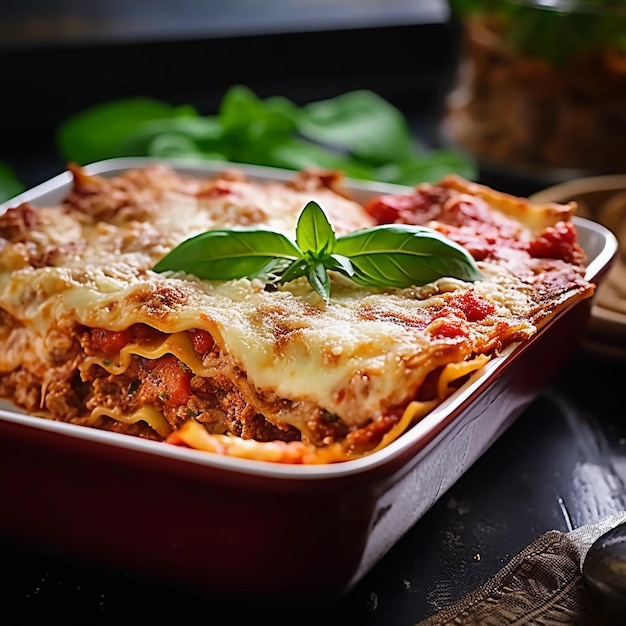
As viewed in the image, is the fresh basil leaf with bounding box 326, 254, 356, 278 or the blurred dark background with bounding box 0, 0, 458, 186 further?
the blurred dark background with bounding box 0, 0, 458, 186

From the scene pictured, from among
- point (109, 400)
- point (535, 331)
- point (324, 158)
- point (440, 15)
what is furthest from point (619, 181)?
point (440, 15)

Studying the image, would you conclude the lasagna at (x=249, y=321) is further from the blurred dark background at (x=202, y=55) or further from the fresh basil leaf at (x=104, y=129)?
the blurred dark background at (x=202, y=55)

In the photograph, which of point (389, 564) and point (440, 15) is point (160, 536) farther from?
point (440, 15)

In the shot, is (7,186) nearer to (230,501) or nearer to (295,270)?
(295,270)

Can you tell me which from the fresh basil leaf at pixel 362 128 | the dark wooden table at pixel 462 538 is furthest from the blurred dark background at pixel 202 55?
the dark wooden table at pixel 462 538

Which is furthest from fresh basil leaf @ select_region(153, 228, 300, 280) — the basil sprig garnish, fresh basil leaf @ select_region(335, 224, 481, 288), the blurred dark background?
the blurred dark background

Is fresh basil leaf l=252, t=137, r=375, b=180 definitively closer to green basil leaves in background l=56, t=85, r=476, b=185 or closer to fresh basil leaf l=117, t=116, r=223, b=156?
green basil leaves in background l=56, t=85, r=476, b=185

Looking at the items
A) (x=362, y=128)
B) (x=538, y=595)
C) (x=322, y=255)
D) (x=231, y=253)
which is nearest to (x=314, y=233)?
(x=322, y=255)

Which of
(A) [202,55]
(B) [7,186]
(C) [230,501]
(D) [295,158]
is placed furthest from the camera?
(A) [202,55]
